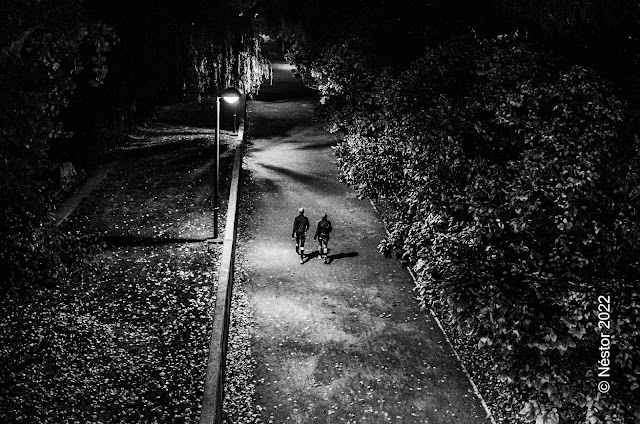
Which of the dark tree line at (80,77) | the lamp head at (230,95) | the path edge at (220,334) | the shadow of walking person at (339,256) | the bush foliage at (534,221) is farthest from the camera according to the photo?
the shadow of walking person at (339,256)

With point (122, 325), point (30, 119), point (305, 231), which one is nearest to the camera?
point (30, 119)

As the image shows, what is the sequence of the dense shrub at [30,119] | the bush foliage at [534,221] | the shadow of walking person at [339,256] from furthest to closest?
the shadow of walking person at [339,256]
the dense shrub at [30,119]
the bush foliage at [534,221]

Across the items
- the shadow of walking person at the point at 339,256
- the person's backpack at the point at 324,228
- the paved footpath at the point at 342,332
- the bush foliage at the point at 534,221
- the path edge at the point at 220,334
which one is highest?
the bush foliage at the point at 534,221

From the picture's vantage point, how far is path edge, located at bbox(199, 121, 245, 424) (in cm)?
991

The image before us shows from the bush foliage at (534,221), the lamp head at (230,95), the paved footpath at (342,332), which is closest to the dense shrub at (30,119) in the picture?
the paved footpath at (342,332)

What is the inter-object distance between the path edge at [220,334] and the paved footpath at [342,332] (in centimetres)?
74

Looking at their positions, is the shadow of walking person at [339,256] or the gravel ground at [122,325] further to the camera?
the shadow of walking person at [339,256]

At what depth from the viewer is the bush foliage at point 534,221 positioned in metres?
6.71

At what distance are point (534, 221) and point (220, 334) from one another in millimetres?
6947

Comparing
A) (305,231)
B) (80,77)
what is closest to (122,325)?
(305,231)

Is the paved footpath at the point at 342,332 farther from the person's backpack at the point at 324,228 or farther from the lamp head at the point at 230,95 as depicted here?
the lamp head at the point at 230,95

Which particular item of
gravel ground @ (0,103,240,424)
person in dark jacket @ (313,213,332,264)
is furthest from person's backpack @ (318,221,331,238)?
gravel ground @ (0,103,240,424)

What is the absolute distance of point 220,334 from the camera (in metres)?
12.0

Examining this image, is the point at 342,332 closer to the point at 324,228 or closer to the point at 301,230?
the point at 324,228
